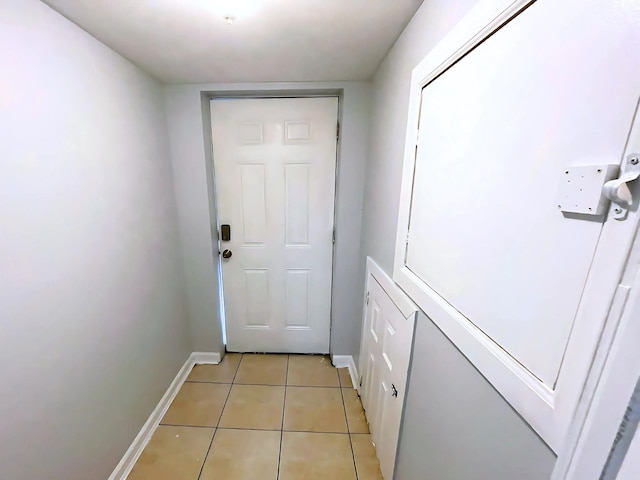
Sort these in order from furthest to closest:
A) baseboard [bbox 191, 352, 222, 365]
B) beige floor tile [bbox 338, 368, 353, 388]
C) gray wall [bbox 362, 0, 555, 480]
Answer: baseboard [bbox 191, 352, 222, 365]
beige floor tile [bbox 338, 368, 353, 388]
gray wall [bbox 362, 0, 555, 480]

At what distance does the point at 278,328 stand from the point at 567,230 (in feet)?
6.87

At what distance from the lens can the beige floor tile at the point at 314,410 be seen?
158 cm

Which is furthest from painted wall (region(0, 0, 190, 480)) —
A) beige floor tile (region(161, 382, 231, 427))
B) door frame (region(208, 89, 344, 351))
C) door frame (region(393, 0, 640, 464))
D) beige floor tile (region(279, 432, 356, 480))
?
door frame (region(393, 0, 640, 464))

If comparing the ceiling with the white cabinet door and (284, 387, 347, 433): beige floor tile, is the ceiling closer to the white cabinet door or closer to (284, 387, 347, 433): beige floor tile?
the white cabinet door

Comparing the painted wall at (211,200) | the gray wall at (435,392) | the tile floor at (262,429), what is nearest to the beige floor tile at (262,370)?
the tile floor at (262,429)

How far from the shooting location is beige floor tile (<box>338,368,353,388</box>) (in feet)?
6.30

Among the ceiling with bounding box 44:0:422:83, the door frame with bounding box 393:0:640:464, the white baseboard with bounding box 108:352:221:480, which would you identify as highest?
the ceiling with bounding box 44:0:422:83

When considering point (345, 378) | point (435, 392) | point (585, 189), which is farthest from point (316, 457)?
point (585, 189)

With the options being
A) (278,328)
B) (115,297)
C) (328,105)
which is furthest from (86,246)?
(328,105)

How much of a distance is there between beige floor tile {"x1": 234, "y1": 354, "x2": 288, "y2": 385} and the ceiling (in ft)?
7.08

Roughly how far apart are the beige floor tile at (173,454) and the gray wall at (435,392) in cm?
109

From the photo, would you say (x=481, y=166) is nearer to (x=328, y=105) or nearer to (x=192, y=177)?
(x=328, y=105)

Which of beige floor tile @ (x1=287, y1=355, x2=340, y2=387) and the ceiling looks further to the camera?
beige floor tile @ (x1=287, y1=355, x2=340, y2=387)

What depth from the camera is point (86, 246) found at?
1.09 metres
